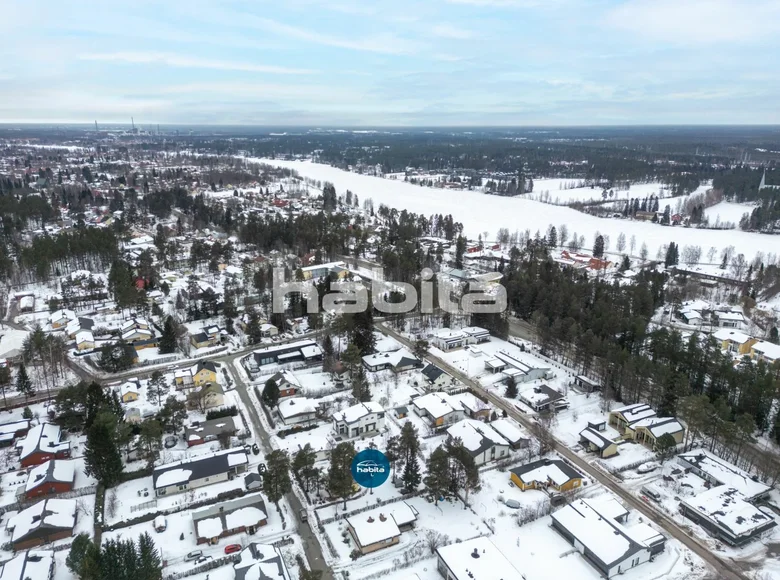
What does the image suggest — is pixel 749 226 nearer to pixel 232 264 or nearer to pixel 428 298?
pixel 428 298

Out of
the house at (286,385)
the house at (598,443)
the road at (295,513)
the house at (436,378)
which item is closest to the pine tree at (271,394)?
the road at (295,513)

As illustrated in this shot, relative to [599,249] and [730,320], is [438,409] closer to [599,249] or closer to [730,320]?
[730,320]

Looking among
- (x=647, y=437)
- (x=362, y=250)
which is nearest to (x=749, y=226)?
(x=362, y=250)

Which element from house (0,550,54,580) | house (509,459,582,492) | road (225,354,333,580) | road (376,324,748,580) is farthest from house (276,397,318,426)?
house (0,550,54,580)

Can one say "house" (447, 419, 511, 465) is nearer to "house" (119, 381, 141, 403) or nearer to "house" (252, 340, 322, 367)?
"house" (252, 340, 322, 367)

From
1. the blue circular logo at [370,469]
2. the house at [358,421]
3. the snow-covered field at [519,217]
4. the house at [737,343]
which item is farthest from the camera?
the snow-covered field at [519,217]

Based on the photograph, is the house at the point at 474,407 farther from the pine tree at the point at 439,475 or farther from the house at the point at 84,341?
the house at the point at 84,341
